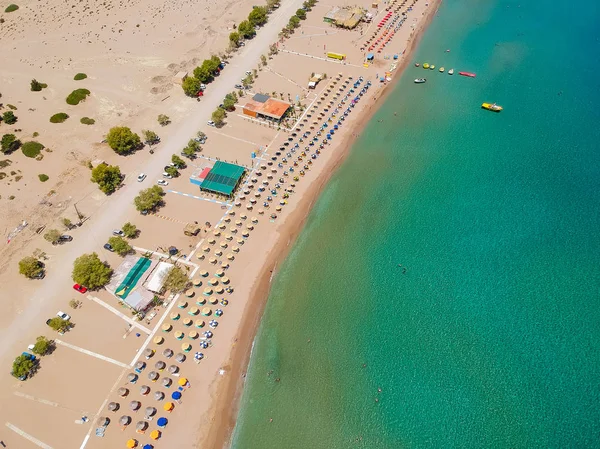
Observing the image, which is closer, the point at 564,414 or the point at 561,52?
the point at 564,414

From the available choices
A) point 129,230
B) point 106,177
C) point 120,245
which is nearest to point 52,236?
point 120,245

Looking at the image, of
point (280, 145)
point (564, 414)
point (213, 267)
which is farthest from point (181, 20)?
point (564, 414)

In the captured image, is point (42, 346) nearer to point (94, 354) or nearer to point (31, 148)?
point (94, 354)

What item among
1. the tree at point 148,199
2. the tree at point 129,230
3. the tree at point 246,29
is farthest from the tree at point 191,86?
the tree at point 129,230

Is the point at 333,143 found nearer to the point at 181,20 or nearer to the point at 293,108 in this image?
the point at 293,108

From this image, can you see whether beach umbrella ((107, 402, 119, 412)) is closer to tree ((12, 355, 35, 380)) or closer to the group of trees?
tree ((12, 355, 35, 380))

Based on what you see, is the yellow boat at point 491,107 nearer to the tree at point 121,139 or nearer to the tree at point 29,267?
the tree at point 121,139
